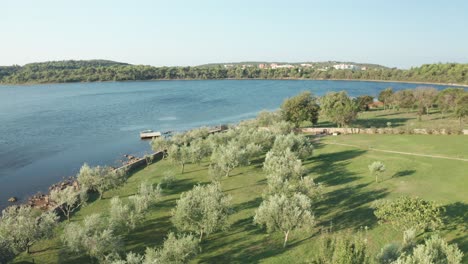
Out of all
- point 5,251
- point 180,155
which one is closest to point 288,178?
point 180,155

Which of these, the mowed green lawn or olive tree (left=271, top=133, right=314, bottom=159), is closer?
the mowed green lawn

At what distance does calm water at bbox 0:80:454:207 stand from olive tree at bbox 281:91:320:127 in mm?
31866

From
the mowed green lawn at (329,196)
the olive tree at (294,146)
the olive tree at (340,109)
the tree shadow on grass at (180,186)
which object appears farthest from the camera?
the olive tree at (340,109)

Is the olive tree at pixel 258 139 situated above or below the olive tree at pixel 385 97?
below

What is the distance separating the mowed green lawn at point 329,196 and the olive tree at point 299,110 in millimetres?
16430

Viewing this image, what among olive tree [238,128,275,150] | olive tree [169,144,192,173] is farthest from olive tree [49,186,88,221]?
olive tree [238,128,275,150]

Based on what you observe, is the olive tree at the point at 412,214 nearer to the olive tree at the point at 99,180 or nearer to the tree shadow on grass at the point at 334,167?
the tree shadow on grass at the point at 334,167

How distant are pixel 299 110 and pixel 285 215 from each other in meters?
52.8

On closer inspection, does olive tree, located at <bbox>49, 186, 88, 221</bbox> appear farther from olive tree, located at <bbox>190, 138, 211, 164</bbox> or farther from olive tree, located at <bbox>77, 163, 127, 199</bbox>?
olive tree, located at <bbox>190, 138, 211, 164</bbox>

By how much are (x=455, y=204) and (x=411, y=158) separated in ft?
59.0

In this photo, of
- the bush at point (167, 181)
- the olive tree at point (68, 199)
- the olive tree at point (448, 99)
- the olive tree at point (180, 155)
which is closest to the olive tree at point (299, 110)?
the olive tree at point (180, 155)

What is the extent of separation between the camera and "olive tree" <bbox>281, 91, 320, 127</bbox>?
264 ft

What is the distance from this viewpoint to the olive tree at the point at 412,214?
29.5 m

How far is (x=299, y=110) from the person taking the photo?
265 ft
